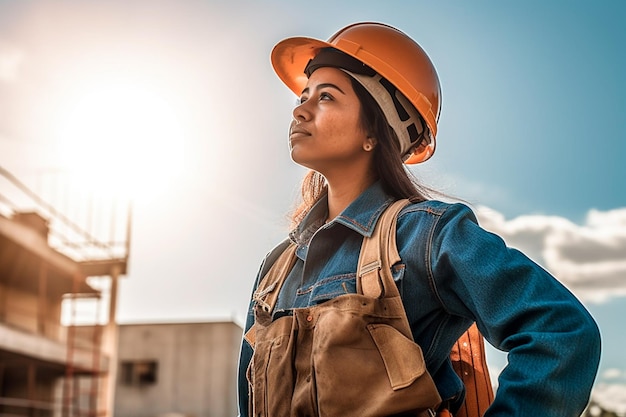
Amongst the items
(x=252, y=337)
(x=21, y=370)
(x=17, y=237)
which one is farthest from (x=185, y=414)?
(x=252, y=337)

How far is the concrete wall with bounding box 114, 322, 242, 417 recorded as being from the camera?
36750 millimetres

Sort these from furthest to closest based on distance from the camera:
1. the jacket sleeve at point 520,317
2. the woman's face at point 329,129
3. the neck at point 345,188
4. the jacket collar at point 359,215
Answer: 1. the neck at point 345,188
2. the woman's face at point 329,129
3. the jacket collar at point 359,215
4. the jacket sleeve at point 520,317

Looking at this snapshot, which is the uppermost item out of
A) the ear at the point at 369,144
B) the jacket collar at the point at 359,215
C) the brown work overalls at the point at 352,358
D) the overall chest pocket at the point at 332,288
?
the ear at the point at 369,144

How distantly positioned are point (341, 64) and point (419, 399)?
1.28m

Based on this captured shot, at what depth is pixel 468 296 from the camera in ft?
6.81

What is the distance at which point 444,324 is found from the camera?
2240 mm

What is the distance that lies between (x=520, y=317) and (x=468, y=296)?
18cm

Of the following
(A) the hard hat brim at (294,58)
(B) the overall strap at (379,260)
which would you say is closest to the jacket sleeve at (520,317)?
(B) the overall strap at (379,260)

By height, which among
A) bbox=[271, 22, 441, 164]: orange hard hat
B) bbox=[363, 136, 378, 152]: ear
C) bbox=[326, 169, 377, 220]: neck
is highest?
bbox=[271, 22, 441, 164]: orange hard hat

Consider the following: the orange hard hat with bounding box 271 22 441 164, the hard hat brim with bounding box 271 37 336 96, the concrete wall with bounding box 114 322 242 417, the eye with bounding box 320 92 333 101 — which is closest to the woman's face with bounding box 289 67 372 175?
the eye with bounding box 320 92 333 101

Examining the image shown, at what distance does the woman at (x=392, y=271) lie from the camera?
1876 millimetres

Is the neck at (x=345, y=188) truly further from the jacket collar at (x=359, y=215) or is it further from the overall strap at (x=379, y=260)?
the overall strap at (x=379, y=260)

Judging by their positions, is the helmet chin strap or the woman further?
the helmet chin strap

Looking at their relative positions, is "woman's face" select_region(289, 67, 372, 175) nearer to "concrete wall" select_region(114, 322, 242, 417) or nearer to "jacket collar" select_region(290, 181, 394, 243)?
"jacket collar" select_region(290, 181, 394, 243)
